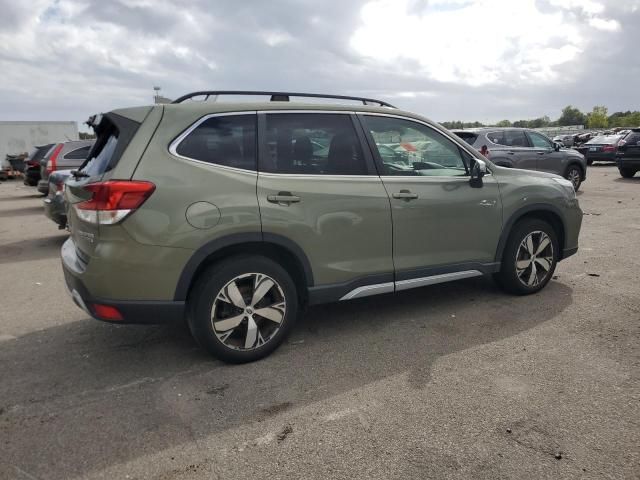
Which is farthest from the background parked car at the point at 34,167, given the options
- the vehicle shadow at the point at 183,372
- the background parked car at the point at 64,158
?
the vehicle shadow at the point at 183,372

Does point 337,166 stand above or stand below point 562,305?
above

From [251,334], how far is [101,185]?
1385 mm

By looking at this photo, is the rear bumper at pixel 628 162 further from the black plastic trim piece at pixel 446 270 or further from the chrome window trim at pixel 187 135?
the chrome window trim at pixel 187 135

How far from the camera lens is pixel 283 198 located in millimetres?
3527

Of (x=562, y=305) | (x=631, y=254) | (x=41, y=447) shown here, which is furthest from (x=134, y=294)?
(x=631, y=254)

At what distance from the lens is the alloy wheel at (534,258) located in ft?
15.9

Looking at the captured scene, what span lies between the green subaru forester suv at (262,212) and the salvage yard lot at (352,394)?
42 centimetres

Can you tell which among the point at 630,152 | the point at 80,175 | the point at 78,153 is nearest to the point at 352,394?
the point at 80,175

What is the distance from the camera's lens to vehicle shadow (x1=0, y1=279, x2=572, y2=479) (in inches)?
108

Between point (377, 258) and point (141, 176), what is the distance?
185 centimetres

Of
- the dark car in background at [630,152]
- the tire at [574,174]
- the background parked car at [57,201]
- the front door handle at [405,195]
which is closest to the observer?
the front door handle at [405,195]

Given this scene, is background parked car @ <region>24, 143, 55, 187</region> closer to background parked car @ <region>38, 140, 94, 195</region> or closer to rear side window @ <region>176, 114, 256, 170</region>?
background parked car @ <region>38, 140, 94, 195</region>

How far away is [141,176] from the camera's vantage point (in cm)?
315

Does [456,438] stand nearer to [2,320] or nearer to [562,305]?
[562,305]
